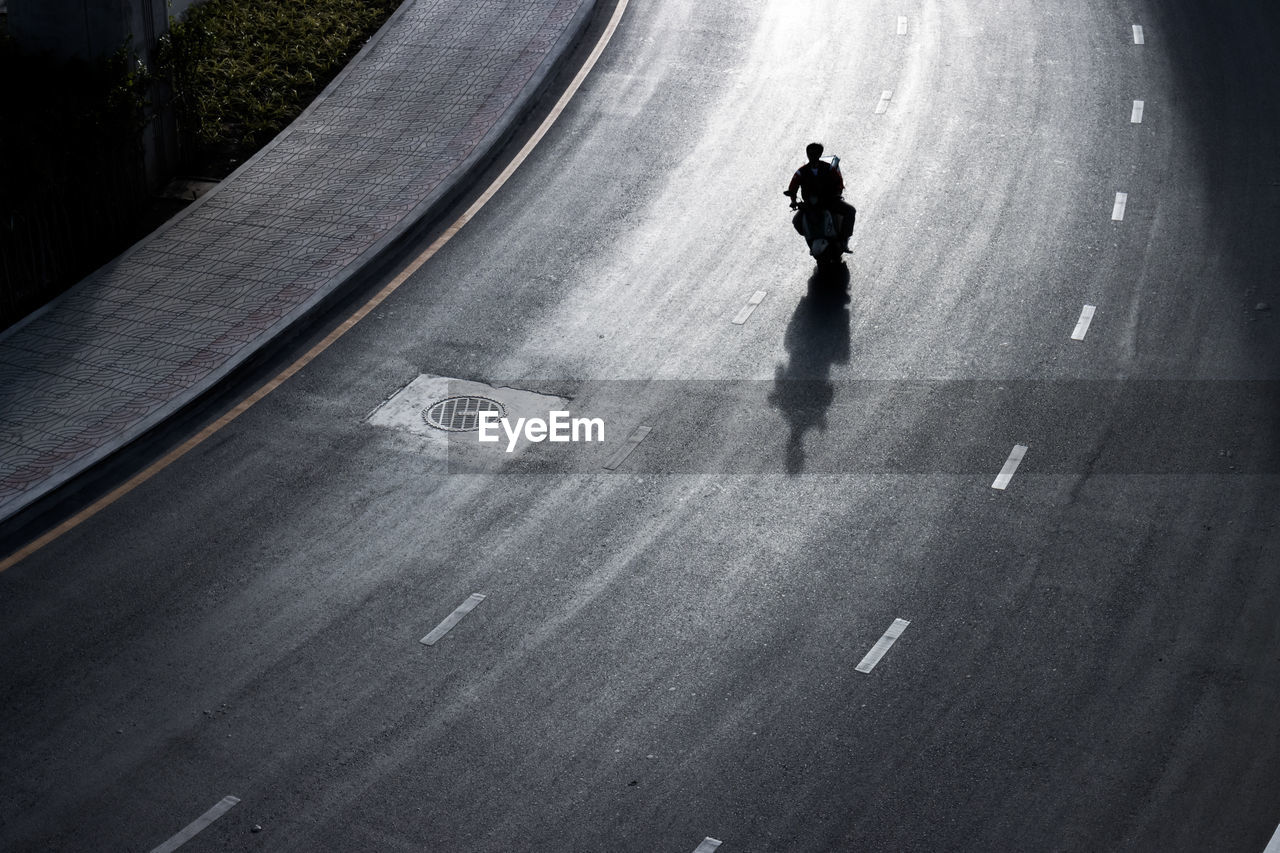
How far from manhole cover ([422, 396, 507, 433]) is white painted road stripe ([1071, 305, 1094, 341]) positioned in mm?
6055

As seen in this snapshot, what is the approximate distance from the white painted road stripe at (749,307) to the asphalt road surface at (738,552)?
47 millimetres

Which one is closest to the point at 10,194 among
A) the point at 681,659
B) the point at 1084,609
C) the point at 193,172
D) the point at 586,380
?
the point at 193,172

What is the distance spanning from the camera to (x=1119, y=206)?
56.1 feet

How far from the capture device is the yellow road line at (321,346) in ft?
40.6

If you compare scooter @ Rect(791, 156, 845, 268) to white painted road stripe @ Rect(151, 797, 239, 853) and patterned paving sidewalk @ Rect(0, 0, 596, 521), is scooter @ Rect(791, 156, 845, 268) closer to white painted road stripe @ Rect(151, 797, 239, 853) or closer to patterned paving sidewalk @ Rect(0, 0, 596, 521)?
patterned paving sidewalk @ Rect(0, 0, 596, 521)

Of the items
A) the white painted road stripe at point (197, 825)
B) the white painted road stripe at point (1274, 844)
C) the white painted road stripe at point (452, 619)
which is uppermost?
the white painted road stripe at point (452, 619)

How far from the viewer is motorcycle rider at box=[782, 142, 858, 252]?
1563 centimetres

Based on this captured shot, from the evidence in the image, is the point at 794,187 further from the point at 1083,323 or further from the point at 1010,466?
the point at 1010,466

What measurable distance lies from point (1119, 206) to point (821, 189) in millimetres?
4158

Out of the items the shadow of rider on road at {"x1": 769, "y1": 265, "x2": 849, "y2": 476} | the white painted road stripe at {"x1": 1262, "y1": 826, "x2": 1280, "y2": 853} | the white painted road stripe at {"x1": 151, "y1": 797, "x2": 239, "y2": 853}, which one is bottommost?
the white painted road stripe at {"x1": 151, "y1": 797, "x2": 239, "y2": 853}

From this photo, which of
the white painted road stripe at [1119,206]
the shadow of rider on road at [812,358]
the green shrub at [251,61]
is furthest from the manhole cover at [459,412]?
the white painted road stripe at [1119,206]

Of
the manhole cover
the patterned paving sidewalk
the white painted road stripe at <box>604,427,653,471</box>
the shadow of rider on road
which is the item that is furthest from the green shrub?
the white painted road stripe at <box>604,427,653,471</box>

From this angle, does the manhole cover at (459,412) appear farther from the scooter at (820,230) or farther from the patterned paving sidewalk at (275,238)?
the scooter at (820,230)

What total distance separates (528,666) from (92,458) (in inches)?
208
